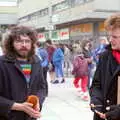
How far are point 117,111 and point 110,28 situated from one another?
2.12 feet

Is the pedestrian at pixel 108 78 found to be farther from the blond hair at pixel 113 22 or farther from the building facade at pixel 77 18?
the building facade at pixel 77 18

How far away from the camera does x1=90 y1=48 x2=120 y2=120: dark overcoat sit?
11.7ft

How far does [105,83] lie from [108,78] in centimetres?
5

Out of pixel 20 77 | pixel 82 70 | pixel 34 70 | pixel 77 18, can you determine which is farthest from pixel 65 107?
pixel 77 18

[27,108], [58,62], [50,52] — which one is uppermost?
[27,108]

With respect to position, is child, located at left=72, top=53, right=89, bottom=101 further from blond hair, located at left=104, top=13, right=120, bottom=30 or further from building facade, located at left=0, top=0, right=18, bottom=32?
building facade, located at left=0, top=0, right=18, bottom=32

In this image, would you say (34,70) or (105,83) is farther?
(34,70)

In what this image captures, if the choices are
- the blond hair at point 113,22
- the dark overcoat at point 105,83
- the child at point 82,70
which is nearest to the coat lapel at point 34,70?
the dark overcoat at point 105,83

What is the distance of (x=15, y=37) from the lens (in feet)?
12.7

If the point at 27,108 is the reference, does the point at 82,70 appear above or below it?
below

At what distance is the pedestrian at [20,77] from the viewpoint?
3633 millimetres

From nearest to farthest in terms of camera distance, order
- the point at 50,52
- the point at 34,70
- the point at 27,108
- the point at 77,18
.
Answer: the point at 27,108 → the point at 34,70 → the point at 50,52 → the point at 77,18

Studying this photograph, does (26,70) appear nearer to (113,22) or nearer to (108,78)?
(108,78)

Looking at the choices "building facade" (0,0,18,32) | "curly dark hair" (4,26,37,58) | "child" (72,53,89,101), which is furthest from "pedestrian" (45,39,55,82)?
"building facade" (0,0,18,32)
